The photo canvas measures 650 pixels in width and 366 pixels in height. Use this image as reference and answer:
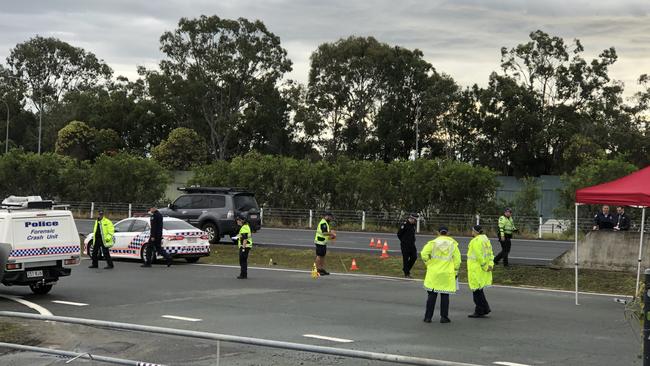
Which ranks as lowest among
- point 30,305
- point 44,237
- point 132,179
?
point 30,305

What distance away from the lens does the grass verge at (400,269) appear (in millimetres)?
18094

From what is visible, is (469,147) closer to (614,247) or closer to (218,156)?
(218,156)

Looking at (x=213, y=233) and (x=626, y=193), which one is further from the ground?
(x=626, y=193)

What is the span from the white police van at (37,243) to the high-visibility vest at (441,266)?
24.5 feet

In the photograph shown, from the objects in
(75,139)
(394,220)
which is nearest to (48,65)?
(75,139)

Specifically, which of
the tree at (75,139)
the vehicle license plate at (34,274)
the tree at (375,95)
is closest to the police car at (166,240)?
the vehicle license plate at (34,274)

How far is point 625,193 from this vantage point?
46.6 ft

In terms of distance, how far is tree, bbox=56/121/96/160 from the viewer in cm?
7419

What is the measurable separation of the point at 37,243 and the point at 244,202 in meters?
14.2

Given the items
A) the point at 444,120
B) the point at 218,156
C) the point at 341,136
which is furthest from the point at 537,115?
the point at 218,156

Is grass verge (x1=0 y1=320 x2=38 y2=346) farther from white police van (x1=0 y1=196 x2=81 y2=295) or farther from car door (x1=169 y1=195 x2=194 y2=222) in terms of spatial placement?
car door (x1=169 y1=195 x2=194 y2=222)

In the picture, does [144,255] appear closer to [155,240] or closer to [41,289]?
[155,240]

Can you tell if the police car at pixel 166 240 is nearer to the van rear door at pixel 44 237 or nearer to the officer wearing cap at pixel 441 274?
the van rear door at pixel 44 237

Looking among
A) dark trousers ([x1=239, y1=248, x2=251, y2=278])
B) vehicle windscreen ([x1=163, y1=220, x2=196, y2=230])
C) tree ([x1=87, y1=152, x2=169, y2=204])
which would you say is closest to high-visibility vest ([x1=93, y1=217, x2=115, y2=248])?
vehicle windscreen ([x1=163, y1=220, x2=196, y2=230])
